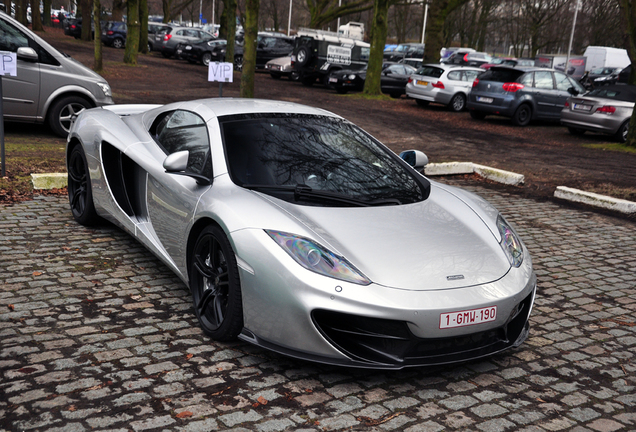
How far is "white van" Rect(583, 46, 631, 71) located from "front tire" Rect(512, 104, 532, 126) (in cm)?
2924

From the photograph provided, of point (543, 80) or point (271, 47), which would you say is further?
point (271, 47)

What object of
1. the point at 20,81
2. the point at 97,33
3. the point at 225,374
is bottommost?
the point at 225,374

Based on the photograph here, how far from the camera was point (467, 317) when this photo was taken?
334 cm

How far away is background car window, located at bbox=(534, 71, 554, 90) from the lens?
18.5 metres

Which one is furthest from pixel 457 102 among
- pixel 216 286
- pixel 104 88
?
pixel 216 286

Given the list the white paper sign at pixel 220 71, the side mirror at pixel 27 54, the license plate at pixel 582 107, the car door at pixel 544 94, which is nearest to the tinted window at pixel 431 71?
the car door at pixel 544 94

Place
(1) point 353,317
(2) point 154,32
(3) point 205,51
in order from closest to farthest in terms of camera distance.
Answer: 1. (1) point 353,317
2. (3) point 205,51
3. (2) point 154,32

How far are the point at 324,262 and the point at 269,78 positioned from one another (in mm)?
26129

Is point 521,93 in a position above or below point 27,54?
below

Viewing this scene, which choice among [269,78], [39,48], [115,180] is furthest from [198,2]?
[115,180]

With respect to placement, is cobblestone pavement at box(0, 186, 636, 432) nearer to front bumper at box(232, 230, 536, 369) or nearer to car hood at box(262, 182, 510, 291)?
front bumper at box(232, 230, 536, 369)

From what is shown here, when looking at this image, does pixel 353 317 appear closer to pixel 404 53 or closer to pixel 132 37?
pixel 132 37

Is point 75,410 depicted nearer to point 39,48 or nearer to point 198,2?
point 39,48

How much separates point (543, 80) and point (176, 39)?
71.8ft
